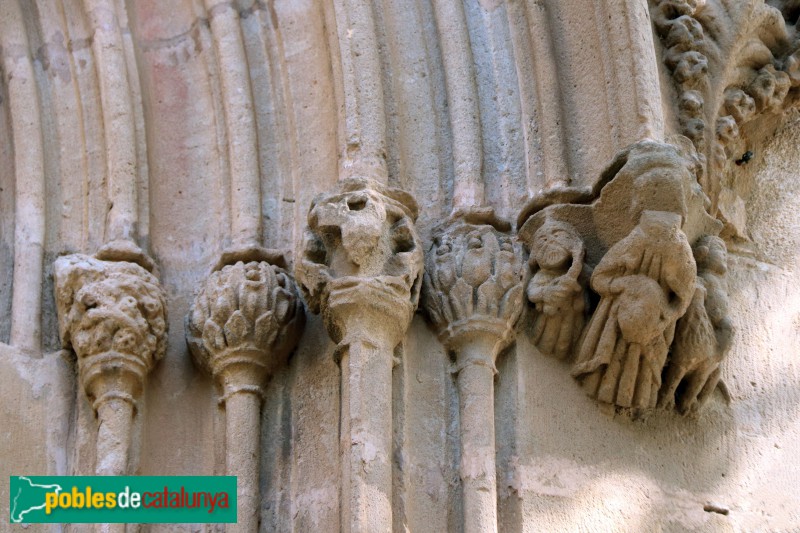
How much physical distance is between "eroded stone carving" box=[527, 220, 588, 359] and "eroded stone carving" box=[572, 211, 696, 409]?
0.13 ft

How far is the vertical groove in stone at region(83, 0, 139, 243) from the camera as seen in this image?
3.38 meters

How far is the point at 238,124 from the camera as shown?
3473 millimetres

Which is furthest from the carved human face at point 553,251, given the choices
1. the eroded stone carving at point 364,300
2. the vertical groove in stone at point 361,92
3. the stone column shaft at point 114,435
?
the stone column shaft at point 114,435

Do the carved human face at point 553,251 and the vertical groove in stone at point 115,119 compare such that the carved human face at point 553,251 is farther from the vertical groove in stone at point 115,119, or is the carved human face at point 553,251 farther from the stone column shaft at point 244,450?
the vertical groove in stone at point 115,119

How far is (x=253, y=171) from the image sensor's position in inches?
134

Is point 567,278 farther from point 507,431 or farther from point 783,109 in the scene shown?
point 783,109

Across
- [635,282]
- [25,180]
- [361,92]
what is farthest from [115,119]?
[635,282]

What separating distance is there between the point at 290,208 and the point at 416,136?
35cm

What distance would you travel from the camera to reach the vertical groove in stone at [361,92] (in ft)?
10.8

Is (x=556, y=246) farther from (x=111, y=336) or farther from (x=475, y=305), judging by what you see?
(x=111, y=336)

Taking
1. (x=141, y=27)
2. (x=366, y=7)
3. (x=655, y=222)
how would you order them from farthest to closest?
(x=141, y=27) < (x=366, y=7) < (x=655, y=222)

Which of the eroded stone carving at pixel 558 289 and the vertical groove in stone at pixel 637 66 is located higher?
→ the vertical groove in stone at pixel 637 66

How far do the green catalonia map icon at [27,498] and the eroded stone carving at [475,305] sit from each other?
883mm

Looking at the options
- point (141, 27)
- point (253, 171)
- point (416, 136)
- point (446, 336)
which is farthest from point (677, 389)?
point (141, 27)
